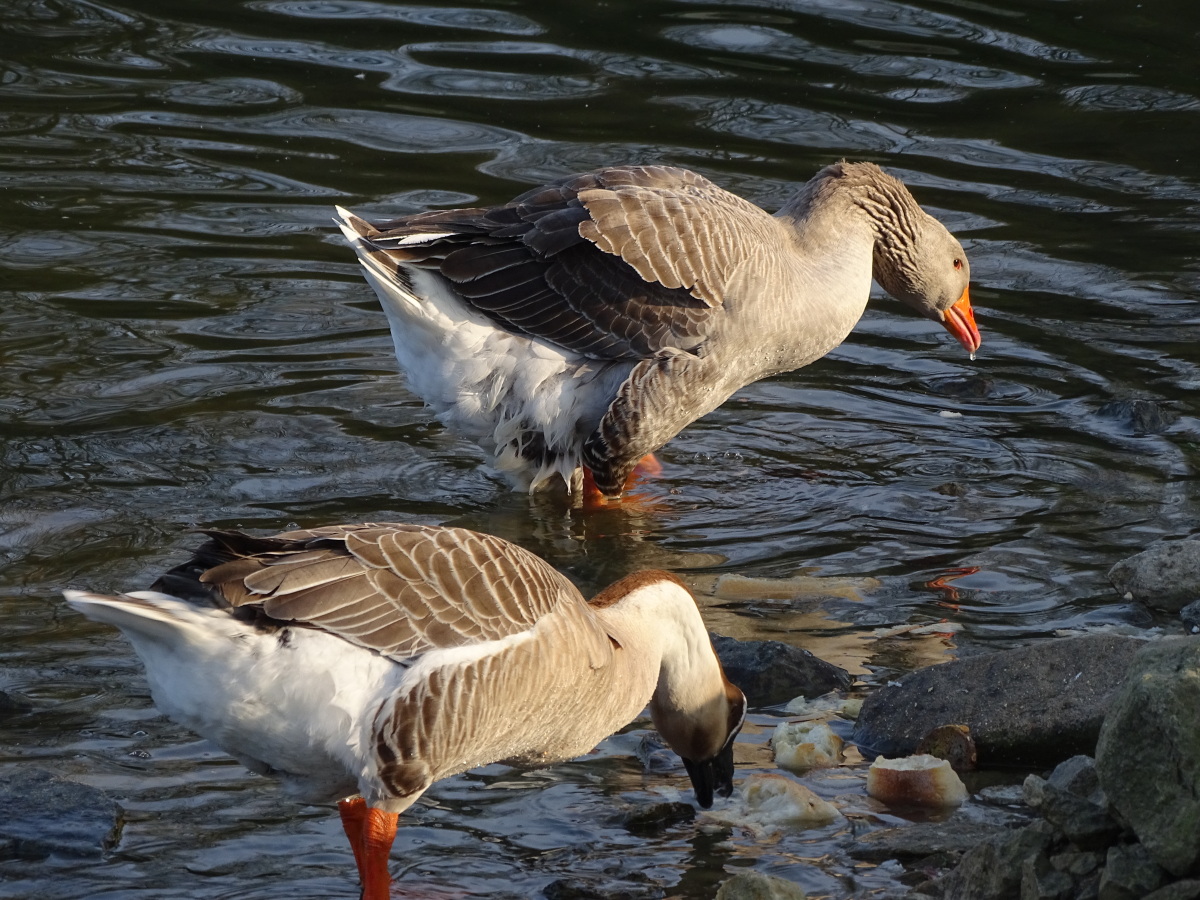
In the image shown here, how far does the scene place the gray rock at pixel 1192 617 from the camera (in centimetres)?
611

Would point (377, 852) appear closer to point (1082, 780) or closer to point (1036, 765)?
point (1082, 780)

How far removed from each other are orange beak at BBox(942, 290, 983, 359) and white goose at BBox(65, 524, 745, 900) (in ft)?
15.0

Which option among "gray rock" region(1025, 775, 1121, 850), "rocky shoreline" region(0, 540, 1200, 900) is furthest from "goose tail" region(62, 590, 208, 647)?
"gray rock" region(1025, 775, 1121, 850)

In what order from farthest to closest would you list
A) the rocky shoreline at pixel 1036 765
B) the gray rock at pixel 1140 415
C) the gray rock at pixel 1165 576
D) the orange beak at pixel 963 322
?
the orange beak at pixel 963 322, the gray rock at pixel 1140 415, the gray rock at pixel 1165 576, the rocky shoreline at pixel 1036 765

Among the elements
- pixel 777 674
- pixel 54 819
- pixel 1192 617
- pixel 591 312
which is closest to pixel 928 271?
pixel 591 312

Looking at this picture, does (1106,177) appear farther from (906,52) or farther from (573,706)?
(573,706)

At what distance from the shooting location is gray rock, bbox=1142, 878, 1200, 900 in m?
3.55

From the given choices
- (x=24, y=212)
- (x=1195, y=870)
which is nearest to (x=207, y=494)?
(x=24, y=212)

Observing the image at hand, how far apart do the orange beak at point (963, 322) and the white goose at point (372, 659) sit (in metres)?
4.56

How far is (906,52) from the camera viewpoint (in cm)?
1420

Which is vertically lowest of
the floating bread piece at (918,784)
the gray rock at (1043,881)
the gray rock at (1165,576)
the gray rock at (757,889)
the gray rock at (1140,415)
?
the floating bread piece at (918,784)

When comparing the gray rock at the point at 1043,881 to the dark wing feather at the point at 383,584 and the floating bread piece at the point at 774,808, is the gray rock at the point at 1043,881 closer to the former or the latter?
the floating bread piece at the point at 774,808

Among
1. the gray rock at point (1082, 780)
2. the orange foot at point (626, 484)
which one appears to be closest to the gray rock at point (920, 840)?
the gray rock at point (1082, 780)

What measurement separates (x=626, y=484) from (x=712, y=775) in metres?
3.29
